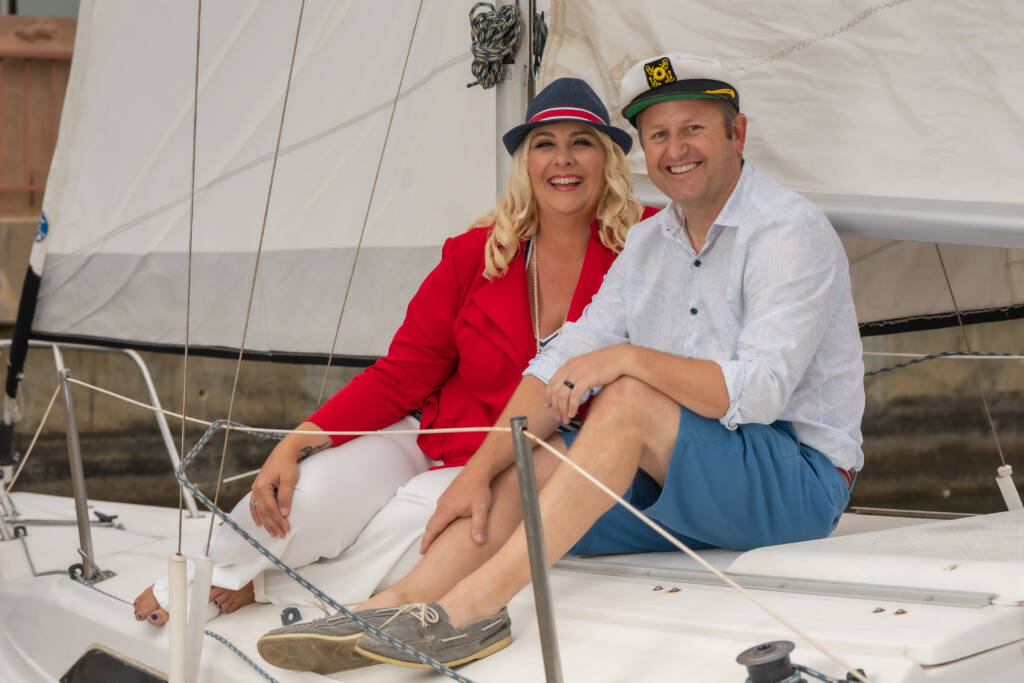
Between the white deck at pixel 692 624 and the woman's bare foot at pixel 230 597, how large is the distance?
24 mm

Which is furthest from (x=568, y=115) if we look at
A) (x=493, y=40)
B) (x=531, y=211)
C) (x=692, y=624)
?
(x=692, y=624)

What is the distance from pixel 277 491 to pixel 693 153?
33.4 inches

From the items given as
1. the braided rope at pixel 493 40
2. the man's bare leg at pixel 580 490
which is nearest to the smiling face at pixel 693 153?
the man's bare leg at pixel 580 490

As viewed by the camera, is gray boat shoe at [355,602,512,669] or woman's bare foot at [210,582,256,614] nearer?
gray boat shoe at [355,602,512,669]

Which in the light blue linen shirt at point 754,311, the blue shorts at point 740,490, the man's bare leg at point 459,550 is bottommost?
the man's bare leg at point 459,550

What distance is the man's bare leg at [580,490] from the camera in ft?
4.61

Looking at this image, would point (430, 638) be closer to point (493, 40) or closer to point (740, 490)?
point (740, 490)

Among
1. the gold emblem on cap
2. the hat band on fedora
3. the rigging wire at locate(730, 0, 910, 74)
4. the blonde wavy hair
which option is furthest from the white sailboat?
the gold emblem on cap

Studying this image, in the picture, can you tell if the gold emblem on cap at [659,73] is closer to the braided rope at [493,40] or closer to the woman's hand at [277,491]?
the braided rope at [493,40]

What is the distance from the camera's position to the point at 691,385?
1463 millimetres

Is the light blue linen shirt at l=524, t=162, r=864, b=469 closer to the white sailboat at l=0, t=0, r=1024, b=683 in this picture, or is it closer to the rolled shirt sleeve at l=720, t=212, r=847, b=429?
the rolled shirt sleeve at l=720, t=212, r=847, b=429

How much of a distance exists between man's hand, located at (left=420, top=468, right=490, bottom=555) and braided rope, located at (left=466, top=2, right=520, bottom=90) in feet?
3.11

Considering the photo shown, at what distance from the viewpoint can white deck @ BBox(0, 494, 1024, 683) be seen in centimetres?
118

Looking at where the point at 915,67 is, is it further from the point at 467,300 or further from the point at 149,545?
the point at 149,545
